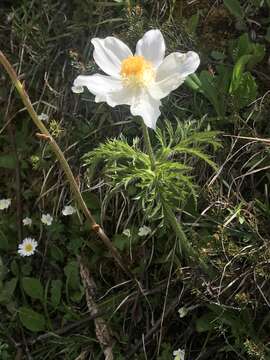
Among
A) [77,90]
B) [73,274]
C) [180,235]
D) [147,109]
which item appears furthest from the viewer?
[77,90]

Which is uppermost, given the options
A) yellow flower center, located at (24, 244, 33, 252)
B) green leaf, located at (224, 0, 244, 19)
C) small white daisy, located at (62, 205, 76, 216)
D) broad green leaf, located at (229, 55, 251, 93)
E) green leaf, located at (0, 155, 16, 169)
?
green leaf, located at (224, 0, 244, 19)

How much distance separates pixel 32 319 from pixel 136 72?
924 mm

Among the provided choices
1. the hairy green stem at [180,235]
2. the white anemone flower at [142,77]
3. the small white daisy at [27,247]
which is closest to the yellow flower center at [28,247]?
the small white daisy at [27,247]

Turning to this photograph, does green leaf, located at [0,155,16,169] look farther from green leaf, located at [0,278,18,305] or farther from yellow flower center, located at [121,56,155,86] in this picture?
yellow flower center, located at [121,56,155,86]

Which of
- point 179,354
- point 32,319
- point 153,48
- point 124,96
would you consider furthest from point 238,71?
point 32,319

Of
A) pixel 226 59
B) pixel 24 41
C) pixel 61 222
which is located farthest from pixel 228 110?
pixel 24 41

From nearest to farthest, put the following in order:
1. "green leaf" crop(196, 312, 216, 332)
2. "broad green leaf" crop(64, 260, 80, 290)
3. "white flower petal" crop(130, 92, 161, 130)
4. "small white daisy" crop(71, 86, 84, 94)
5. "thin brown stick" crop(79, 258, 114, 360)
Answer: "white flower petal" crop(130, 92, 161, 130), "green leaf" crop(196, 312, 216, 332), "thin brown stick" crop(79, 258, 114, 360), "broad green leaf" crop(64, 260, 80, 290), "small white daisy" crop(71, 86, 84, 94)

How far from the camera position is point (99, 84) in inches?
59.9

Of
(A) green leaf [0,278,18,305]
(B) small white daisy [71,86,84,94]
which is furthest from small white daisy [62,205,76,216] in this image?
(B) small white daisy [71,86,84,94]

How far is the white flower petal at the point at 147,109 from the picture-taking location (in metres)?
1.44

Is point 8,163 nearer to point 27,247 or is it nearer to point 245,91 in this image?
point 27,247

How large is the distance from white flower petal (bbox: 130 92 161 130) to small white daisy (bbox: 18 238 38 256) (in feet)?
2.66

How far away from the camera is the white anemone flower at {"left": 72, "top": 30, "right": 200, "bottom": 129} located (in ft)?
4.83

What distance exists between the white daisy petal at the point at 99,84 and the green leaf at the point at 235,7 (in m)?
0.82
